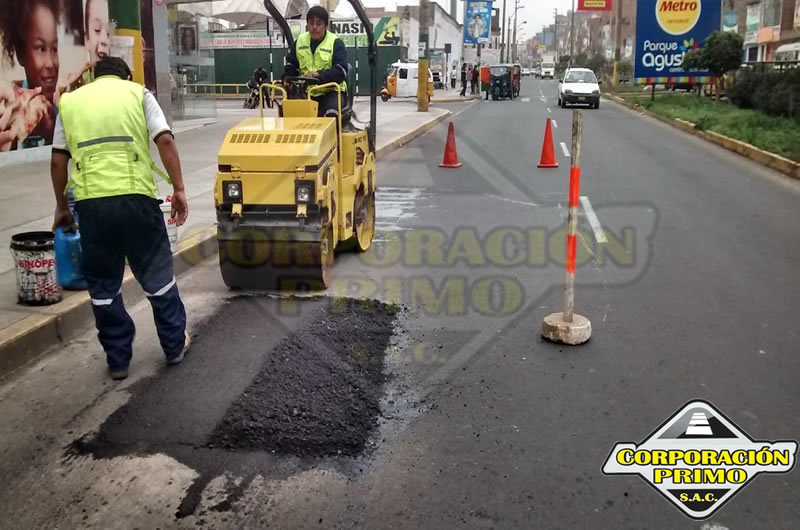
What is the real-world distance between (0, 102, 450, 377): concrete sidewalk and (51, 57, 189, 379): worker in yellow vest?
2.47 feet

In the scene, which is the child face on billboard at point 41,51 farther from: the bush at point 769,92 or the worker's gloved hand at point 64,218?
the bush at point 769,92

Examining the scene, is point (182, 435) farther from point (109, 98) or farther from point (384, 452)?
point (109, 98)

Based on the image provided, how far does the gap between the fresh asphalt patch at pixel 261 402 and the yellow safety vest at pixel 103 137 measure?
4.12ft

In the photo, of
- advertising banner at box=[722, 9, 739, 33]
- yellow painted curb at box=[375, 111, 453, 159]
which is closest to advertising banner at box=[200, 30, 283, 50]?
yellow painted curb at box=[375, 111, 453, 159]

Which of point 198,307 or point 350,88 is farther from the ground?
point 350,88

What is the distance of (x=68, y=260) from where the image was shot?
6.05 m

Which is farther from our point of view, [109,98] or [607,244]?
[607,244]

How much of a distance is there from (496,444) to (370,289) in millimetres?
3000

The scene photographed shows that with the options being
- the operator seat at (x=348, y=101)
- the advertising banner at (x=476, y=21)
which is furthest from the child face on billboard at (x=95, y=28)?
the advertising banner at (x=476, y=21)

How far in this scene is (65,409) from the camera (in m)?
4.50

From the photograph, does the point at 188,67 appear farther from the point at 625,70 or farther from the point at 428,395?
the point at 625,70

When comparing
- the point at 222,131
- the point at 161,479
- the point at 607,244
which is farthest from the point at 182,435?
the point at 222,131

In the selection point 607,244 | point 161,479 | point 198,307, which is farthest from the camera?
point 607,244

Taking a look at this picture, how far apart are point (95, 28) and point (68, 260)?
9.74 meters
